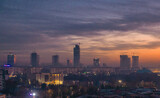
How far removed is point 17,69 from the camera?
6812 centimetres

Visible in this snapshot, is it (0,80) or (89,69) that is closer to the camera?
(0,80)

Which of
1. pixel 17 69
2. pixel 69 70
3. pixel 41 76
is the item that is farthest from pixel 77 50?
pixel 41 76

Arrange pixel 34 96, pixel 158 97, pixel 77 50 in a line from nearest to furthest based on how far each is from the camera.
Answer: pixel 158 97 < pixel 34 96 < pixel 77 50

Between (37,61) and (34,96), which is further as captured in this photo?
(37,61)

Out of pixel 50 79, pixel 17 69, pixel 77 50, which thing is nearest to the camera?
pixel 50 79

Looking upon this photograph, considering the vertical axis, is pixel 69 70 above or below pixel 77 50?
below

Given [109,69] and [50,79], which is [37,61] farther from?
Answer: [50,79]

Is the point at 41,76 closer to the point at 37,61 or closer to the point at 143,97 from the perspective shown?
the point at 143,97

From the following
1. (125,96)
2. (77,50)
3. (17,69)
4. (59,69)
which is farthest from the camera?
(77,50)

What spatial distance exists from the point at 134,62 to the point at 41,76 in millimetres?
63089

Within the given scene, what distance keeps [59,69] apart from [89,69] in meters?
13.0

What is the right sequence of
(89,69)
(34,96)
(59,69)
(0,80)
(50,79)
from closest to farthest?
(34,96) < (0,80) < (50,79) < (59,69) < (89,69)

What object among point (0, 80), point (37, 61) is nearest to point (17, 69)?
point (37, 61)

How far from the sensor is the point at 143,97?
14039 millimetres
